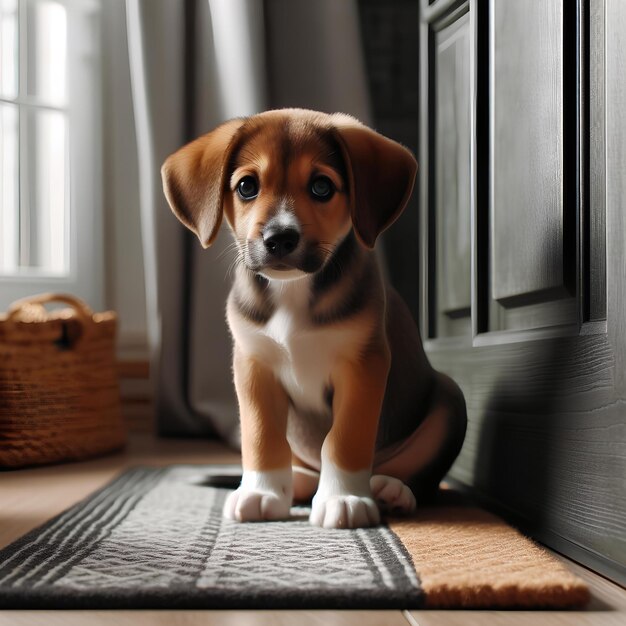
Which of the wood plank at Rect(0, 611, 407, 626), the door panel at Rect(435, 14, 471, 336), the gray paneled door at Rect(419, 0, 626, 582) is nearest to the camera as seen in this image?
the wood plank at Rect(0, 611, 407, 626)

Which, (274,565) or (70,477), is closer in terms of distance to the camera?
(274,565)

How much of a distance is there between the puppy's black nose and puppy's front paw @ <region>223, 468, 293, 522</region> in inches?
12.8

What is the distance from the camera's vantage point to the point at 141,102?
2.32 metres

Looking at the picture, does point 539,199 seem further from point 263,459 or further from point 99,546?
point 99,546

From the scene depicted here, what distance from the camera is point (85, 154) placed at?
2629 mm

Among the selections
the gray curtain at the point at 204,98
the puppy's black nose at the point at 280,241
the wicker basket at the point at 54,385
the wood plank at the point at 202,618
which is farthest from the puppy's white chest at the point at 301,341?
the gray curtain at the point at 204,98

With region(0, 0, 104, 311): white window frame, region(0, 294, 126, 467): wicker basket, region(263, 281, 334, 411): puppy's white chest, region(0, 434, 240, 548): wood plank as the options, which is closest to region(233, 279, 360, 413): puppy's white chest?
region(263, 281, 334, 411): puppy's white chest

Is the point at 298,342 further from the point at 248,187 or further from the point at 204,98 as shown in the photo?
the point at 204,98

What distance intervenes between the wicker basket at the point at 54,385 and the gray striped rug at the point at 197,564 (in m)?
0.63

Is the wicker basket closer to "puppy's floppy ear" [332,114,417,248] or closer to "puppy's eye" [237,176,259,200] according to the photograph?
"puppy's eye" [237,176,259,200]

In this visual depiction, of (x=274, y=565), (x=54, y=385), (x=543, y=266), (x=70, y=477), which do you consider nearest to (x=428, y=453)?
(x=543, y=266)

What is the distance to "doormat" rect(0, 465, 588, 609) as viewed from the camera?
792 mm

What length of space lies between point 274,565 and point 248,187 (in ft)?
1.63

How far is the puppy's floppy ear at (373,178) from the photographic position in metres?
1.11
